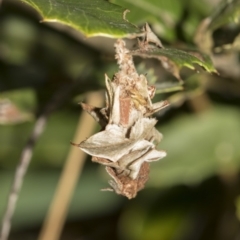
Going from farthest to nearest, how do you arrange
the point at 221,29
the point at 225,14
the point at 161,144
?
1. the point at 161,144
2. the point at 221,29
3. the point at 225,14

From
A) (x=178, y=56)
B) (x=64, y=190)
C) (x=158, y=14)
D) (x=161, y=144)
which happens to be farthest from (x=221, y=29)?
(x=64, y=190)

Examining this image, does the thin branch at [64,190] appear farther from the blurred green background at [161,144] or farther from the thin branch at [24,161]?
the thin branch at [24,161]

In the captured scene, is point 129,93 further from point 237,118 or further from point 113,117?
point 237,118

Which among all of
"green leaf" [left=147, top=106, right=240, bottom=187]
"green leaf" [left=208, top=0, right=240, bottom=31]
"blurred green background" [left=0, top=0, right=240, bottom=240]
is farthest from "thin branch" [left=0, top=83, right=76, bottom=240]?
"green leaf" [left=147, top=106, right=240, bottom=187]

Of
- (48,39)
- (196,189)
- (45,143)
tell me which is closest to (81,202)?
(45,143)

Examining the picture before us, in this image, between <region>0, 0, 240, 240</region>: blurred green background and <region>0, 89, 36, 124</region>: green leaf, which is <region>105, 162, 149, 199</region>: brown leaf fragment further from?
<region>0, 0, 240, 240</region>: blurred green background

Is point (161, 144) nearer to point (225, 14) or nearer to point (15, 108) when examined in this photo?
point (15, 108)

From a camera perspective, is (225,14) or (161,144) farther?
(161,144)
